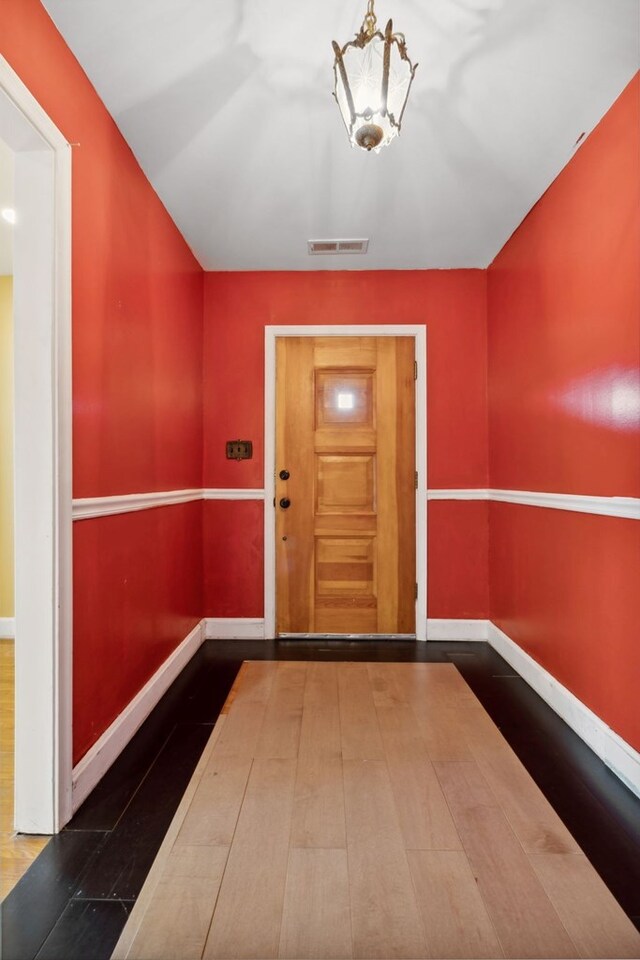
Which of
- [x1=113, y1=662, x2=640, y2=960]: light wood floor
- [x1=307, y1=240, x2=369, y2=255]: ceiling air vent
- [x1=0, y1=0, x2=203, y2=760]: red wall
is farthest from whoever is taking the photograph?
[x1=307, y1=240, x2=369, y2=255]: ceiling air vent

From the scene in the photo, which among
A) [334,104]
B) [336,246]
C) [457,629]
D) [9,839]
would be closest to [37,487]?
[9,839]

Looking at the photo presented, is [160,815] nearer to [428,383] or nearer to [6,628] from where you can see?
[6,628]

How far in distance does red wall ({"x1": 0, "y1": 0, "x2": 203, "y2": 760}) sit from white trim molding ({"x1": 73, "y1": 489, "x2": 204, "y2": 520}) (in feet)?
0.10

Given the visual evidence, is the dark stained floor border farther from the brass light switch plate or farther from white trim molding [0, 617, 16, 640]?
white trim molding [0, 617, 16, 640]

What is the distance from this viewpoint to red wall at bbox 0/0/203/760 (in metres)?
1.54

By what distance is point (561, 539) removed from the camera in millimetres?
2133

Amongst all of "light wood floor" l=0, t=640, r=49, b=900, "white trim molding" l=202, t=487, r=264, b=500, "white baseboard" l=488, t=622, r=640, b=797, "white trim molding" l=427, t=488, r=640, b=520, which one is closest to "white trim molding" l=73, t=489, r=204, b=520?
"white trim molding" l=202, t=487, r=264, b=500

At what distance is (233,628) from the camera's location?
3070mm

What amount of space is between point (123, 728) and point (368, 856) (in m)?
1.04

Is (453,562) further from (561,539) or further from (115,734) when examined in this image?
(115,734)

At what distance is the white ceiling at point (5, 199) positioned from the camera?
1999mm

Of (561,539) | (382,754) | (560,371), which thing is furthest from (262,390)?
(382,754)

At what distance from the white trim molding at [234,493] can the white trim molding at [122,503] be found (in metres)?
0.39

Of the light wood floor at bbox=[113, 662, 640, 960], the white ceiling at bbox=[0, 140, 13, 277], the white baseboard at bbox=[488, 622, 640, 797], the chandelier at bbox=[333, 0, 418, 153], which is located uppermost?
the white ceiling at bbox=[0, 140, 13, 277]
